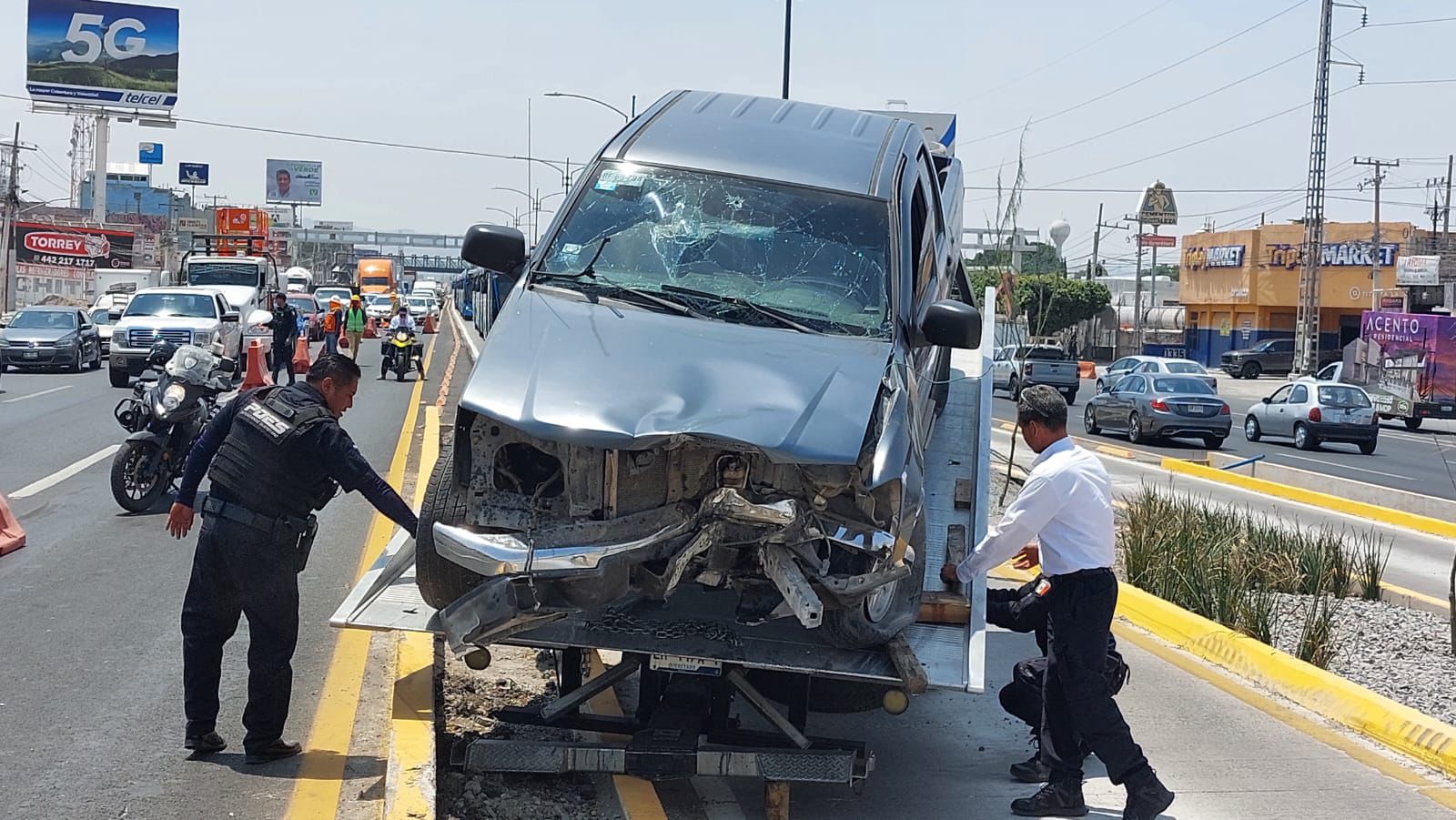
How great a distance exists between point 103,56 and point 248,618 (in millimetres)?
74013

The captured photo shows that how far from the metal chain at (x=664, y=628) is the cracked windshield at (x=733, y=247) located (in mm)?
1399

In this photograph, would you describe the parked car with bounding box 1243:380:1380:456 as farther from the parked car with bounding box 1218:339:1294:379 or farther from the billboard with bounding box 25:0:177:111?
the billboard with bounding box 25:0:177:111

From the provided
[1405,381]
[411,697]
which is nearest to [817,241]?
[411,697]

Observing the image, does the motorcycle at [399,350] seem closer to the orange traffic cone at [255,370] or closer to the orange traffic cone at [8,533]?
the orange traffic cone at [255,370]

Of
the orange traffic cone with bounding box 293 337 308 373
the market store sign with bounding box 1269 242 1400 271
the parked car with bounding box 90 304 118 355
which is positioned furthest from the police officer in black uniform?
the market store sign with bounding box 1269 242 1400 271

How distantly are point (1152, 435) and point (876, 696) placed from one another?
24430 mm

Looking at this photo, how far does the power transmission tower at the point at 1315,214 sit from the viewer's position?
4997cm

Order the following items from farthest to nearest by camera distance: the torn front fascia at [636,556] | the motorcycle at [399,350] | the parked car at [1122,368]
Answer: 1. the parked car at [1122,368]
2. the motorcycle at [399,350]
3. the torn front fascia at [636,556]

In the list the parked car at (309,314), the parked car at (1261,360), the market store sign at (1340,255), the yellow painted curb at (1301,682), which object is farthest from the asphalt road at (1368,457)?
the market store sign at (1340,255)

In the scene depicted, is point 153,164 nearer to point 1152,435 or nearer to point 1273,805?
point 1152,435

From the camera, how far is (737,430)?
16.4ft

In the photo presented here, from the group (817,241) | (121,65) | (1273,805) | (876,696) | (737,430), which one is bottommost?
(1273,805)

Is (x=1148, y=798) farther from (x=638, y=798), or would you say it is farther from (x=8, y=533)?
(x=8, y=533)

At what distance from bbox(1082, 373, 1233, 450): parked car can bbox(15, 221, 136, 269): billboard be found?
58.2 m
